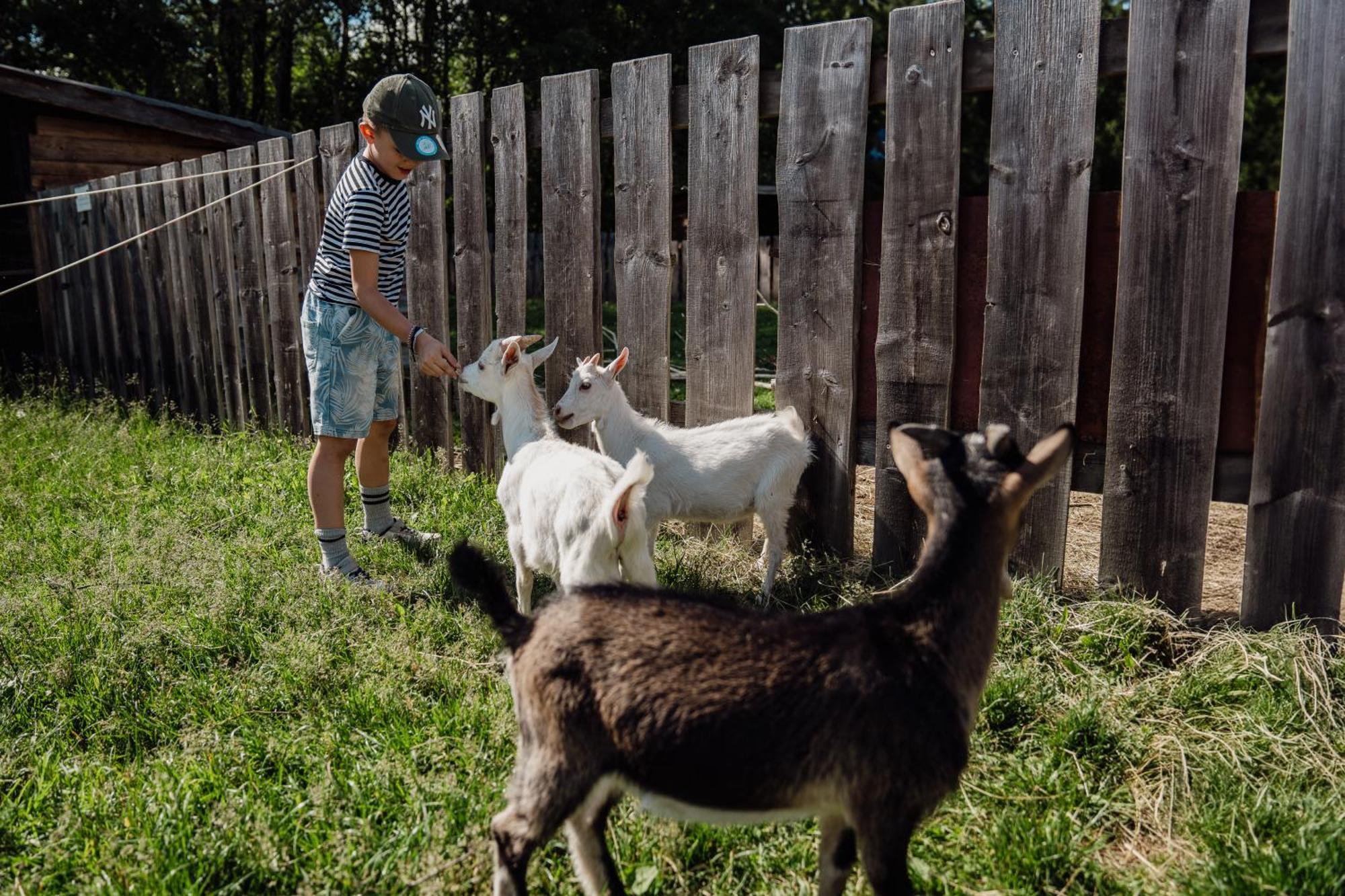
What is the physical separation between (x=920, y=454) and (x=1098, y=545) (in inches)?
136

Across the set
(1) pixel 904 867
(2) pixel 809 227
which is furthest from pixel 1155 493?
(1) pixel 904 867

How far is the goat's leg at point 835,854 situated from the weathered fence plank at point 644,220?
299cm

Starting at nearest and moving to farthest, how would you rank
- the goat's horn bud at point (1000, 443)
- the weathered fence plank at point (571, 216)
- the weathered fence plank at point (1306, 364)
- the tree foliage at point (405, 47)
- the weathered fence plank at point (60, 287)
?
the goat's horn bud at point (1000, 443)
the weathered fence plank at point (1306, 364)
the weathered fence plank at point (571, 216)
the weathered fence plank at point (60, 287)
the tree foliage at point (405, 47)

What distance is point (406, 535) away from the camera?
516cm

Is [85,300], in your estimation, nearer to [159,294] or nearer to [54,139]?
[159,294]

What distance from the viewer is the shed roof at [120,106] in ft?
34.0

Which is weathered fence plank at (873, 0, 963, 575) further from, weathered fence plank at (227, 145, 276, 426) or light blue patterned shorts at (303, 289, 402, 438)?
weathered fence plank at (227, 145, 276, 426)

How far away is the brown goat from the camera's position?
197 cm

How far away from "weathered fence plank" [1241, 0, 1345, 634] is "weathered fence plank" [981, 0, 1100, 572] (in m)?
0.64

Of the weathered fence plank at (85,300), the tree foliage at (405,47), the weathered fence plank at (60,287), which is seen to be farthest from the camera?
the tree foliage at (405,47)

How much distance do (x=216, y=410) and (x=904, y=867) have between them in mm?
7919

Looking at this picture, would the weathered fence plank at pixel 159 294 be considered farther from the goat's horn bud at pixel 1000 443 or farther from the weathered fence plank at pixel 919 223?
the goat's horn bud at pixel 1000 443

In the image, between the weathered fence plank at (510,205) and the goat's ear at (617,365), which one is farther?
the weathered fence plank at (510,205)

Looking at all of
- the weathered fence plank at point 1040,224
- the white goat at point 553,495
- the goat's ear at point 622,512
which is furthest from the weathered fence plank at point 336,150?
the weathered fence plank at point 1040,224
